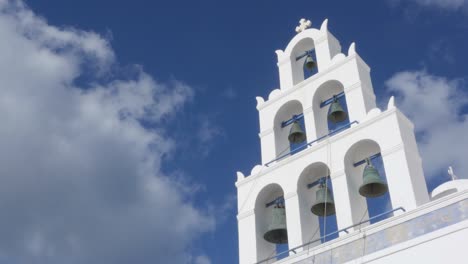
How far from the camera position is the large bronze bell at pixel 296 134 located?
14.5 m

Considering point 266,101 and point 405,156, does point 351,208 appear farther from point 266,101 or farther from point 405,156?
point 266,101

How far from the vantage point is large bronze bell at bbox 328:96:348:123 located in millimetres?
14164

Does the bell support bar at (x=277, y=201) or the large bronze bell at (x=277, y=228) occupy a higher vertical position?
the bell support bar at (x=277, y=201)

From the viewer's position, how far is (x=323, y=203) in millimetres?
12805

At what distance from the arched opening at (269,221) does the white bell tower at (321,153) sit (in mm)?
21

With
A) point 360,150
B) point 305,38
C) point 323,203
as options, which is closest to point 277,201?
point 323,203

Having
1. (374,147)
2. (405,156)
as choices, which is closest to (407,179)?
(405,156)

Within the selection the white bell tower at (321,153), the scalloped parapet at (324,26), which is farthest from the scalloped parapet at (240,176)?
the scalloped parapet at (324,26)

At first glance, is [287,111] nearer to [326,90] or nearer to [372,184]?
[326,90]

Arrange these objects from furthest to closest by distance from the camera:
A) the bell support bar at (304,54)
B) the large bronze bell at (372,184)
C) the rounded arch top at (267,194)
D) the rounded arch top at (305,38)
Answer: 1. the bell support bar at (304,54)
2. the rounded arch top at (305,38)
3. the rounded arch top at (267,194)
4. the large bronze bell at (372,184)

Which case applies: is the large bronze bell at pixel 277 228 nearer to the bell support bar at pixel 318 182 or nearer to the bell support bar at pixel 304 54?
the bell support bar at pixel 318 182

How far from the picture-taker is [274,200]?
13.8 m

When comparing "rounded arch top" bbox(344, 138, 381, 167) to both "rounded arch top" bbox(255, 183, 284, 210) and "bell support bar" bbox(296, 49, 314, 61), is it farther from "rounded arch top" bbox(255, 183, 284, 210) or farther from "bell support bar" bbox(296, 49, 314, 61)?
"bell support bar" bbox(296, 49, 314, 61)

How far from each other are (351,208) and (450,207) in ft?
6.42
